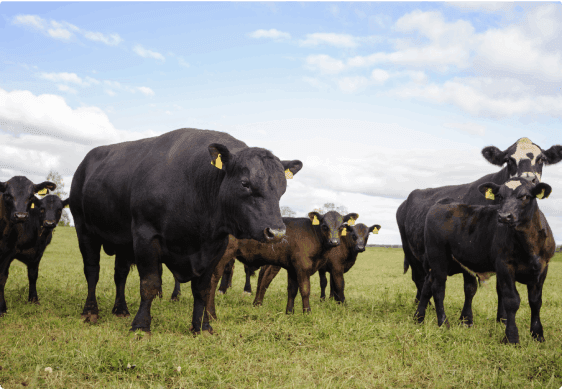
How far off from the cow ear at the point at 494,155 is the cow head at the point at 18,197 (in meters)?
8.86

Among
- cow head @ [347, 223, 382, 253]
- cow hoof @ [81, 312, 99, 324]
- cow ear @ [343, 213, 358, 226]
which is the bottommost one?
cow hoof @ [81, 312, 99, 324]

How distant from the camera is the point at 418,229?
9.75 metres

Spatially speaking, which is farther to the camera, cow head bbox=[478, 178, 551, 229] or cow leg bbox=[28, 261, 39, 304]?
cow leg bbox=[28, 261, 39, 304]

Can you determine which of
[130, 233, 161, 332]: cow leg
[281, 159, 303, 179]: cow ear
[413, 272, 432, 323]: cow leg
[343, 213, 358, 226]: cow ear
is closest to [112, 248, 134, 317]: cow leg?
[130, 233, 161, 332]: cow leg

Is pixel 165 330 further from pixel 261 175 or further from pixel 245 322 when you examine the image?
pixel 261 175

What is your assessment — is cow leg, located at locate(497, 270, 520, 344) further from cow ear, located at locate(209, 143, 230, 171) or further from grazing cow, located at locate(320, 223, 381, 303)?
cow ear, located at locate(209, 143, 230, 171)

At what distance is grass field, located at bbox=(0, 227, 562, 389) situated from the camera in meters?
4.44

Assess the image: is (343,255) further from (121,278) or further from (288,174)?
(288,174)

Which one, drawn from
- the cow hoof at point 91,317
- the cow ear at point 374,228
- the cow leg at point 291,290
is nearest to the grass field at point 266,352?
the cow hoof at point 91,317

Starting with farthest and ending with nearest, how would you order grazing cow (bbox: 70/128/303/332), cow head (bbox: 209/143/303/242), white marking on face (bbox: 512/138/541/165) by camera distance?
white marking on face (bbox: 512/138/541/165) → grazing cow (bbox: 70/128/303/332) → cow head (bbox: 209/143/303/242)

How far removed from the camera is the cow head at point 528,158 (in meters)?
7.02

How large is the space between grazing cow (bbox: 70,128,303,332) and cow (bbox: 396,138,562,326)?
3855mm

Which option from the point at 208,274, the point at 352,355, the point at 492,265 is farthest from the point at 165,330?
the point at 492,265

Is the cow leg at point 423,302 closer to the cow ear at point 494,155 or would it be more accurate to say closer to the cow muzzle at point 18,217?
the cow ear at point 494,155
